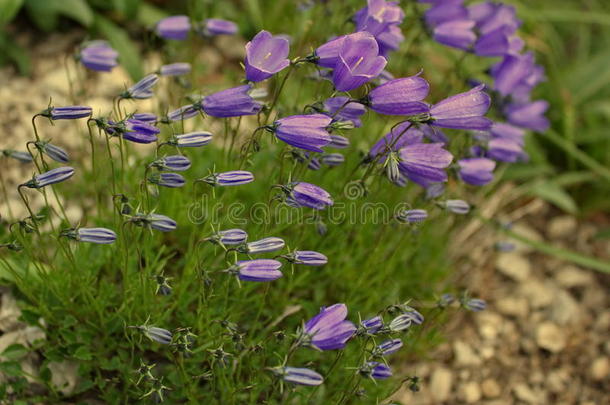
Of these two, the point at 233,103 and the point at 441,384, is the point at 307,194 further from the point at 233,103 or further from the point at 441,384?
the point at 441,384

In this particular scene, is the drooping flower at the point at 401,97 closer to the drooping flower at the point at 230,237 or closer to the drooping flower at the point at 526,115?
the drooping flower at the point at 230,237

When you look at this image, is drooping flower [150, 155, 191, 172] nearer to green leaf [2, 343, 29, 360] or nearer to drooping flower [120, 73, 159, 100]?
drooping flower [120, 73, 159, 100]

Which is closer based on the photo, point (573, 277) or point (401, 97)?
point (401, 97)

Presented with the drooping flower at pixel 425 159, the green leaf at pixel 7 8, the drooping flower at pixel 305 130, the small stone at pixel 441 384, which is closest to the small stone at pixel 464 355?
the small stone at pixel 441 384

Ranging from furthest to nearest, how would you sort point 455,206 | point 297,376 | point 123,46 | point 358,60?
point 123,46
point 455,206
point 358,60
point 297,376

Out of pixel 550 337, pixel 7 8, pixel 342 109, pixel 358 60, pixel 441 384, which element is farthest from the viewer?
pixel 7 8

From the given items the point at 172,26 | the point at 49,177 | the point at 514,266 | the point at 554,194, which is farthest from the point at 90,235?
the point at 554,194
